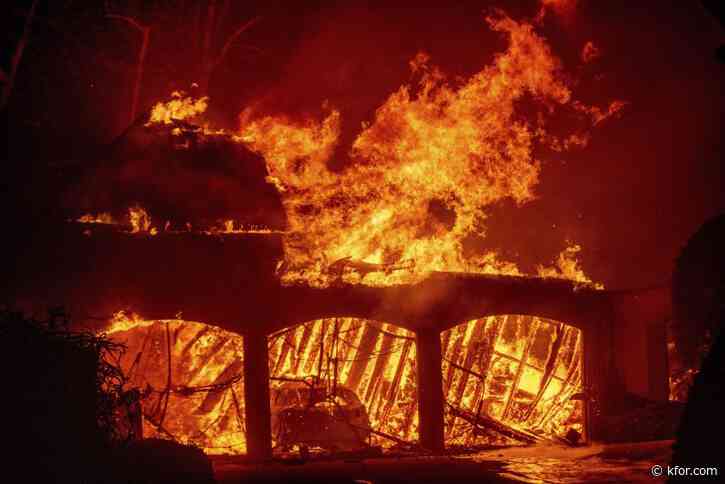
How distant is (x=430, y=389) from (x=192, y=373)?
6.36 m

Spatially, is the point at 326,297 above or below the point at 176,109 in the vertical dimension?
below

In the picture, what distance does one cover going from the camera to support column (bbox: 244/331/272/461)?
16.5 metres

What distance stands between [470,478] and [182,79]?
1627 cm

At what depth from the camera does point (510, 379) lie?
70.1 feet

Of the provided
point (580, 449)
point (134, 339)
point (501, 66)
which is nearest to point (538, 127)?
point (501, 66)

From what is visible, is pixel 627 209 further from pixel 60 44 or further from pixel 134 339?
pixel 60 44

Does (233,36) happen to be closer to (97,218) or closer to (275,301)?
(97,218)

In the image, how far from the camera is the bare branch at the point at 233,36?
78.9ft

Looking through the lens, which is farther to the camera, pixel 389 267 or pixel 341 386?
pixel 341 386

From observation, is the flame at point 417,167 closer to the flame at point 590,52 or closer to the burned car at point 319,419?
the flame at point 590,52

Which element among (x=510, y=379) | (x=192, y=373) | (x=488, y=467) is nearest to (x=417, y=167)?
(x=510, y=379)

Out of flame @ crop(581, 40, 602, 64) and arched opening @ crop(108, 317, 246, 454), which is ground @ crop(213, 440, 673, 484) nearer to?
arched opening @ crop(108, 317, 246, 454)

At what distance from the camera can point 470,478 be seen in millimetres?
12266
